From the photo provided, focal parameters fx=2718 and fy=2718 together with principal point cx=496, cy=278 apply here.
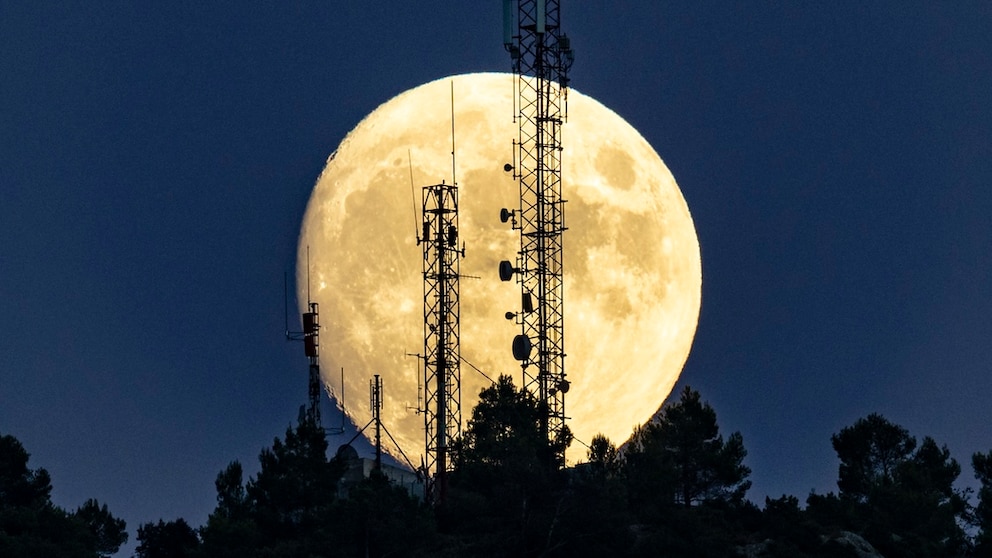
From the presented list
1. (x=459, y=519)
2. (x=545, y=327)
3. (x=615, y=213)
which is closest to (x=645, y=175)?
(x=615, y=213)

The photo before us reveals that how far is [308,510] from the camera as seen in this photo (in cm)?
12712

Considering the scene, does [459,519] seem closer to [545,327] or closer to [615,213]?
[545,327]

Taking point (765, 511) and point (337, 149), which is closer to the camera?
point (765, 511)

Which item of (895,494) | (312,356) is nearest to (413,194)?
(312,356)

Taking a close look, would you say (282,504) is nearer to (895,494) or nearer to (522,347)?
(522,347)

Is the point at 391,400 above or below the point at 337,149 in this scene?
below

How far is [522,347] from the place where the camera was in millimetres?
129000

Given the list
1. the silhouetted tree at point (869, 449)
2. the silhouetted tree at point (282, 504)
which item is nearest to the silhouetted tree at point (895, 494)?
the silhouetted tree at point (869, 449)

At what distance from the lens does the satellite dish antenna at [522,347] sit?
129000 millimetres

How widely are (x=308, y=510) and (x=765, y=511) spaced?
70.1 feet

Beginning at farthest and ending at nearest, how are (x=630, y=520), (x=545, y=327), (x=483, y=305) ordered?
(x=483, y=305)
(x=545, y=327)
(x=630, y=520)

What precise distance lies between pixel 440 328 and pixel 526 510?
1334cm

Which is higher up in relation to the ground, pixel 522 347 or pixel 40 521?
pixel 522 347

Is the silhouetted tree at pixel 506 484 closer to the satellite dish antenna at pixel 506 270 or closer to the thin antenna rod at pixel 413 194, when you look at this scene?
the satellite dish antenna at pixel 506 270
